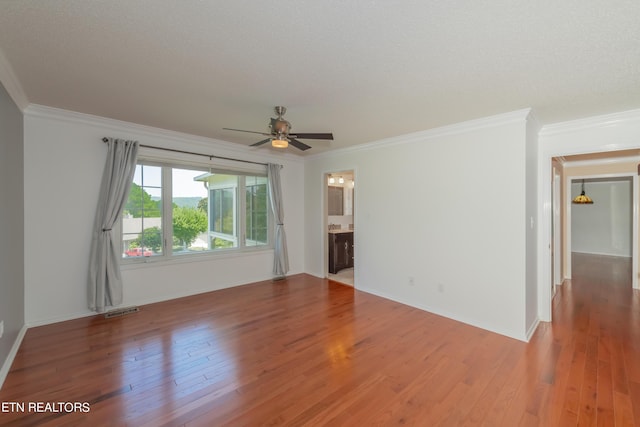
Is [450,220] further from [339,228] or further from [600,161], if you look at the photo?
[600,161]

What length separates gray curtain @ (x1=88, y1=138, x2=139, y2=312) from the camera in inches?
139

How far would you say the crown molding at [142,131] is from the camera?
3282 mm

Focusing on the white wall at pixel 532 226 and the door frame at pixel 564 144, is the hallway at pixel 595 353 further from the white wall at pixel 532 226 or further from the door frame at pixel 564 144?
the door frame at pixel 564 144

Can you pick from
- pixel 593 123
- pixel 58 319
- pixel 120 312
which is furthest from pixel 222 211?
pixel 593 123

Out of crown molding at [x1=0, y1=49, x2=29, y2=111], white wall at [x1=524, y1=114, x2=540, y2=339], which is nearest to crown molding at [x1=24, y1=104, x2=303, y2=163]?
crown molding at [x1=0, y1=49, x2=29, y2=111]

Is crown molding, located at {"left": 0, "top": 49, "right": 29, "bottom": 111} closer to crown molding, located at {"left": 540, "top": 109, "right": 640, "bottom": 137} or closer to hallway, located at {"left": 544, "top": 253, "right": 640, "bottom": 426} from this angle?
hallway, located at {"left": 544, "top": 253, "right": 640, "bottom": 426}

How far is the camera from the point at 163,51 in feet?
6.61

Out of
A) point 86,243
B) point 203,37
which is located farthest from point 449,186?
point 86,243

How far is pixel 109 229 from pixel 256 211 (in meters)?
2.42

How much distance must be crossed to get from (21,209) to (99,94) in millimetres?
1619

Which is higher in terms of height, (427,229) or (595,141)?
(595,141)

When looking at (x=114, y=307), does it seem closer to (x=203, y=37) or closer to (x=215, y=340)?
(x=215, y=340)

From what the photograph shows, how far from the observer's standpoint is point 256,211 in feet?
18.0

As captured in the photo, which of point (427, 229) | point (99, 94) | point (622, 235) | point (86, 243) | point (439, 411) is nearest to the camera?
point (439, 411)
